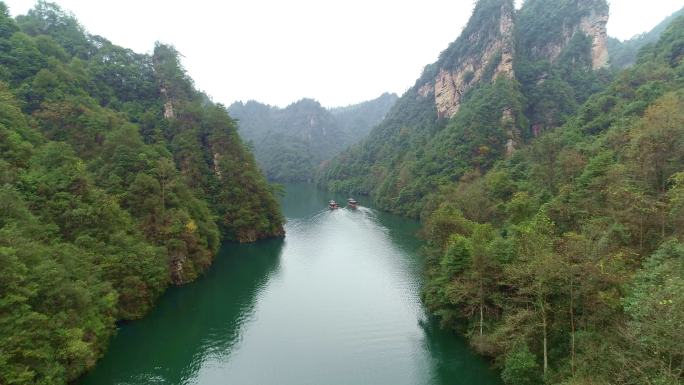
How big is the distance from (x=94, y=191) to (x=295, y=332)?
19960mm

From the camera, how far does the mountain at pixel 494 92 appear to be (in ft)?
253

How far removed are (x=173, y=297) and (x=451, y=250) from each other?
25690mm

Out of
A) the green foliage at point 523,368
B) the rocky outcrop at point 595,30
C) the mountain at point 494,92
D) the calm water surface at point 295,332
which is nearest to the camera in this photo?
the green foliage at point 523,368

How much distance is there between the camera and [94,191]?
104 ft

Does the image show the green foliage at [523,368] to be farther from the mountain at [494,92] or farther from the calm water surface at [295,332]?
the mountain at [494,92]

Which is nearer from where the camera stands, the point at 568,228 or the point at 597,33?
the point at 568,228

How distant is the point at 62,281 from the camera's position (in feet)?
70.0

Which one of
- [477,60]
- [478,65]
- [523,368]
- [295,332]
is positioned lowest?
[295,332]

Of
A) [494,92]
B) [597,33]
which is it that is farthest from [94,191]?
[597,33]

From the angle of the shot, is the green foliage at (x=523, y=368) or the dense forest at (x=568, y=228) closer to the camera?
the dense forest at (x=568, y=228)

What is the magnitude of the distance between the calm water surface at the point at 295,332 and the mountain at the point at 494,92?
117 feet

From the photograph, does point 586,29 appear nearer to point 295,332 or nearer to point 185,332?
point 295,332

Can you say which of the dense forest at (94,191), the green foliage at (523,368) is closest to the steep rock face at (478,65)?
the dense forest at (94,191)

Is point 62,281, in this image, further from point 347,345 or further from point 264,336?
point 347,345
